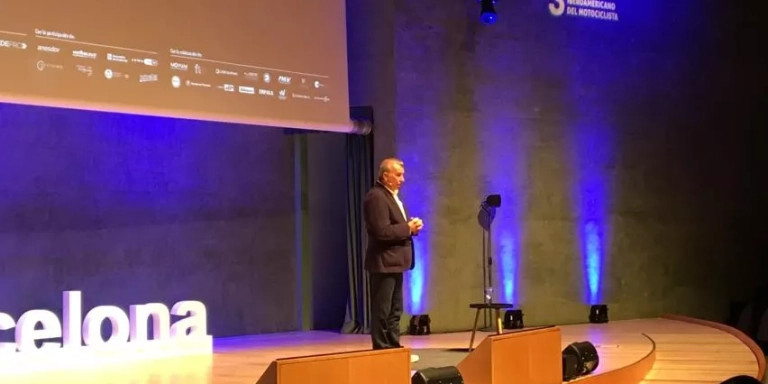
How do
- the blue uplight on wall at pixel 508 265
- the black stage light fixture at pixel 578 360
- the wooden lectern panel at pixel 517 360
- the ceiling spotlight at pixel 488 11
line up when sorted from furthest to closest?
the blue uplight on wall at pixel 508 265
the ceiling spotlight at pixel 488 11
the black stage light fixture at pixel 578 360
the wooden lectern panel at pixel 517 360

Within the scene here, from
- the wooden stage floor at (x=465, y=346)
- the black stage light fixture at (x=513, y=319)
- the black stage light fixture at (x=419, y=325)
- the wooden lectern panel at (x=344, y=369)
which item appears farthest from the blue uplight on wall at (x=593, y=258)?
the wooden lectern panel at (x=344, y=369)

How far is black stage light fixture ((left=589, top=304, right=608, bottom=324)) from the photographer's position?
9.56m

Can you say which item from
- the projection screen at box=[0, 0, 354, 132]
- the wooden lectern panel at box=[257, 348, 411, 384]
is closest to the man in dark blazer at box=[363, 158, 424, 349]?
the wooden lectern panel at box=[257, 348, 411, 384]

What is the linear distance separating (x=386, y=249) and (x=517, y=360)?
1025mm

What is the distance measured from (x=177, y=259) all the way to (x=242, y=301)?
30.0 inches

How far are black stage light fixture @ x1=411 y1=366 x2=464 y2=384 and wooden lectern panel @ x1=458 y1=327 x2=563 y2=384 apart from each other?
283 millimetres

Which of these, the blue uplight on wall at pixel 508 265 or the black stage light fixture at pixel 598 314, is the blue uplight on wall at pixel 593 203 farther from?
the blue uplight on wall at pixel 508 265

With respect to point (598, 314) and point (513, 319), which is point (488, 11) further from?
point (598, 314)

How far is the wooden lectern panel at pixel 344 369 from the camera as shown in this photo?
389cm

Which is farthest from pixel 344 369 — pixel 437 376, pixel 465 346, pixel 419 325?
pixel 419 325

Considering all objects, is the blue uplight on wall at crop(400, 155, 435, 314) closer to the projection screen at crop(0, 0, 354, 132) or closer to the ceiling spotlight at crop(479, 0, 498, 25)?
the projection screen at crop(0, 0, 354, 132)

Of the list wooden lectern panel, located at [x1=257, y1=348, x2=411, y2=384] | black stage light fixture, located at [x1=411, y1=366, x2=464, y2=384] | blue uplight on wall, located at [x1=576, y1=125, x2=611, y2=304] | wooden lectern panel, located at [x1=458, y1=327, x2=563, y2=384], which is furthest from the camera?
blue uplight on wall, located at [x1=576, y1=125, x2=611, y2=304]

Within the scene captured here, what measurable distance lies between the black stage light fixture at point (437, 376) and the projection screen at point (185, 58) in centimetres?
339

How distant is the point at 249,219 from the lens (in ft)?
28.6
